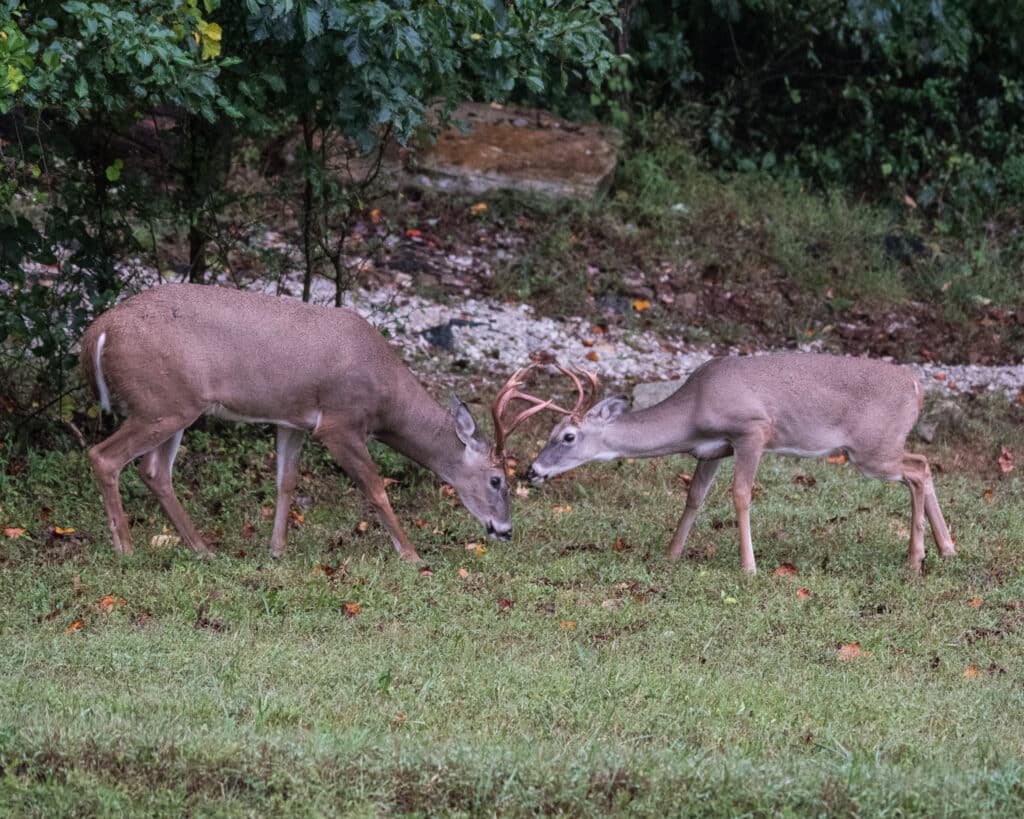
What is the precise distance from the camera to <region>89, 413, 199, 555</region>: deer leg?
807 cm

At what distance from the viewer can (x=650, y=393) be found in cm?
1148

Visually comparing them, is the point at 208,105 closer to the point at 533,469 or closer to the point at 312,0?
the point at 312,0

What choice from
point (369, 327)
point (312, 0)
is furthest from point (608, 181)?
point (312, 0)

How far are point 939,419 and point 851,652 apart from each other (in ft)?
16.7

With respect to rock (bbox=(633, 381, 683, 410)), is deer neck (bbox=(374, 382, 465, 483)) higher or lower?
higher

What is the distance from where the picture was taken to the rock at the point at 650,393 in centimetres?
1144

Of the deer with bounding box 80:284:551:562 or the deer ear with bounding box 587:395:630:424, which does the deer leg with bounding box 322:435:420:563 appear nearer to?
the deer with bounding box 80:284:551:562

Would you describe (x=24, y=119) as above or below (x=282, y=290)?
above

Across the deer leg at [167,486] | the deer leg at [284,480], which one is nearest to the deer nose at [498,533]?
the deer leg at [284,480]

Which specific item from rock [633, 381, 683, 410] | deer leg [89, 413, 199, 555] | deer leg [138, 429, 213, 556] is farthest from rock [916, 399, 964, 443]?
deer leg [89, 413, 199, 555]

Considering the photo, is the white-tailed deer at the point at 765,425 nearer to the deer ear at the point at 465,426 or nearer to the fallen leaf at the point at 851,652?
the deer ear at the point at 465,426

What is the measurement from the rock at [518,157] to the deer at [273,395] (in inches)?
258

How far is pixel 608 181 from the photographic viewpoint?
15797 millimetres

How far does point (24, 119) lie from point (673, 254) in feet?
26.2
